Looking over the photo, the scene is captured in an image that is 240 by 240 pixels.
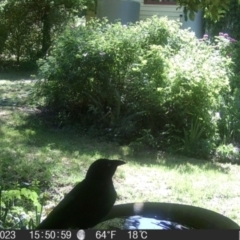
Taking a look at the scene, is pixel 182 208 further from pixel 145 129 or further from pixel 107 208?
pixel 145 129

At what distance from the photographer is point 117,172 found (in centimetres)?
467

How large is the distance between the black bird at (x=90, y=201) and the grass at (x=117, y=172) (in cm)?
161

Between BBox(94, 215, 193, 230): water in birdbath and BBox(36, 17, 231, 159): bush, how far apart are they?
127 inches

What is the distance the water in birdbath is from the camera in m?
2.28

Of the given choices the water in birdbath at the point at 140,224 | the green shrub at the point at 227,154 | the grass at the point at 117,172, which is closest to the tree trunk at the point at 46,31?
the grass at the point at 117,172

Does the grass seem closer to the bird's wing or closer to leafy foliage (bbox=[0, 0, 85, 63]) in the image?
the bird's wing

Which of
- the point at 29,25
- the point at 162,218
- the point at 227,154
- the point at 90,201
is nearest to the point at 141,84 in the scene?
the point at 227,154

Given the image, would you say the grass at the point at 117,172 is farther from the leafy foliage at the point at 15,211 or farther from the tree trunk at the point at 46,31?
the tree trunk at the point at 46,31

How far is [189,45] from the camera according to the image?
6785mm

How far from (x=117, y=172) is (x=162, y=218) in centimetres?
225

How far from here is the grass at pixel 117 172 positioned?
13.8 ft

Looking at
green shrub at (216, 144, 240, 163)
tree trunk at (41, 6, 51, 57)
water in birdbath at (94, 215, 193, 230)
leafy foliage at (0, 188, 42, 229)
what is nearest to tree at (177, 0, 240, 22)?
water in birdbath at (94, 215, 193, 230)

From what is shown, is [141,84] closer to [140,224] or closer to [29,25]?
[140,224]

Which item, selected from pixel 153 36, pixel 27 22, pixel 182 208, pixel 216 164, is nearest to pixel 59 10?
pixel 27 22
